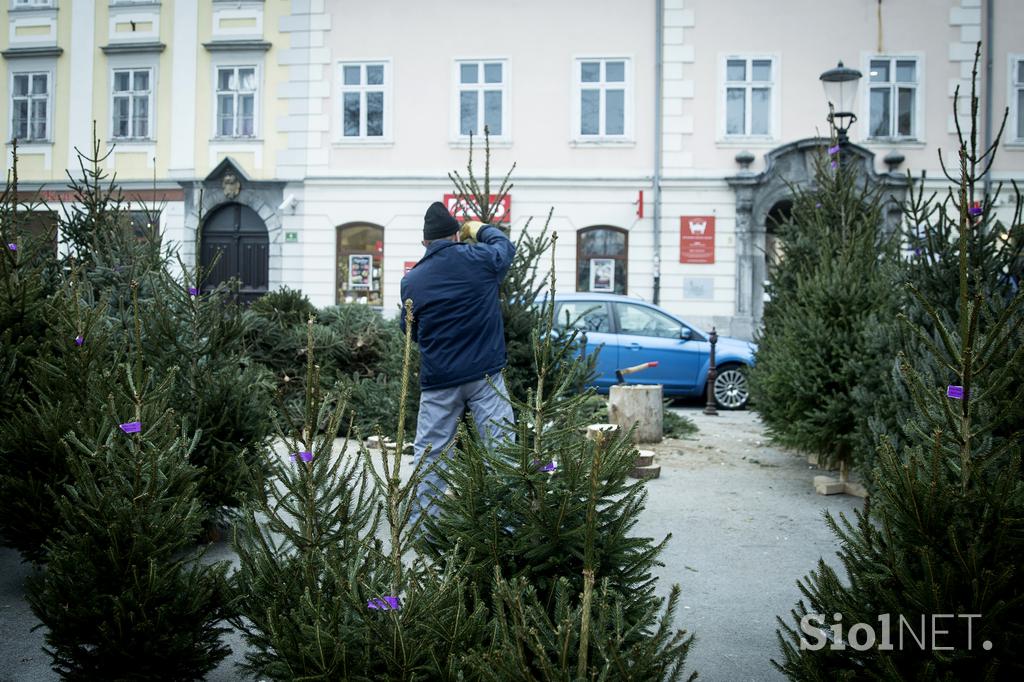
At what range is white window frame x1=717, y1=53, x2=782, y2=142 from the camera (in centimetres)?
1995

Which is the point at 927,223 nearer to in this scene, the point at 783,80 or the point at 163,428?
the point at 163,428

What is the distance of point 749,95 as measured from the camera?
20.1 m

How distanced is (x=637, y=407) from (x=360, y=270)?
1242cm

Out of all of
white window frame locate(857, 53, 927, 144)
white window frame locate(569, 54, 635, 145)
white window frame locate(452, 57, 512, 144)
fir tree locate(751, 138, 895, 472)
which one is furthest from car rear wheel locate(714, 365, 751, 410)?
white window frame locate(452, 57, 512, 144)

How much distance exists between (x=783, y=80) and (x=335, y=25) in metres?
10.3

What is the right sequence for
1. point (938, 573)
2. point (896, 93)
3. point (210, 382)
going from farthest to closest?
point (896, 93), point (210, 382), point (938, 573)

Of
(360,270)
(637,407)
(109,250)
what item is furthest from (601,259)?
(109,250)

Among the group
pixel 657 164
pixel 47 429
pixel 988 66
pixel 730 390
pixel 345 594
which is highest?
pixel 988 66

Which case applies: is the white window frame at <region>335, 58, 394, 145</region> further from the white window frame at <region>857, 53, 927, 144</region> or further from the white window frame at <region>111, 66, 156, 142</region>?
the white window frame at <region>857, 53, 927, 144</region>

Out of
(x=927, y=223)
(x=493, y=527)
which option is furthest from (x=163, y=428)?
(x=927, y=223)

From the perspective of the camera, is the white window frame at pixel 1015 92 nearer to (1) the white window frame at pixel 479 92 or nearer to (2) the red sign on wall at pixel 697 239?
(2) the red sign on wall at pixel 697 239

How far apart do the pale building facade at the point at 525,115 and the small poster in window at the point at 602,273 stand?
0.05 metres

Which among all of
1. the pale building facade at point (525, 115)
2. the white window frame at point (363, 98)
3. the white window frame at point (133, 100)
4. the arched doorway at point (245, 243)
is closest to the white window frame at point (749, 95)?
the pale building facade at point (525, 115)

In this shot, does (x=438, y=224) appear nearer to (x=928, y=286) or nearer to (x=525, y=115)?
(x=928, y=286)
